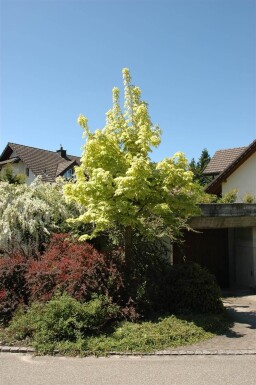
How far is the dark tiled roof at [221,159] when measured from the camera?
2222 cm

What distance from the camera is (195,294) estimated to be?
991 centimetres

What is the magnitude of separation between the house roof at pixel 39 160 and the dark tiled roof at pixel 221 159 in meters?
16.7

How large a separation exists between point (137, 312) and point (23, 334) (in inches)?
107

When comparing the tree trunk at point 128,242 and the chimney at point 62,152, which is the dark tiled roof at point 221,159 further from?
the chimney at point 62,152

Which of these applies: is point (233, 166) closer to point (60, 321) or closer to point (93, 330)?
point (93, 330)

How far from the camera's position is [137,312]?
9328mm

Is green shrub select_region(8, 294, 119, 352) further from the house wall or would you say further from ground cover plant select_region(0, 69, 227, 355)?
the house wall

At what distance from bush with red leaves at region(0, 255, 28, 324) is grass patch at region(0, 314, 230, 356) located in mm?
714

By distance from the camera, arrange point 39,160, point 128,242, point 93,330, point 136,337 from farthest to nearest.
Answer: point 39,160 < point 128,242 < point 93,330 < point 136,337

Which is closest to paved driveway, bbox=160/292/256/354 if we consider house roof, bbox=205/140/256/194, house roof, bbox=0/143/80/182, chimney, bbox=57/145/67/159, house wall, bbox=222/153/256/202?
house wall, bbox=222/153/256/202

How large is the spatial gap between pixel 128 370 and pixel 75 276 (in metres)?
3.15

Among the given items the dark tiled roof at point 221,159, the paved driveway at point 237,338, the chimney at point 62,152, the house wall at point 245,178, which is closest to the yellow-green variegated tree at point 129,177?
the paved driveway at point 237,338

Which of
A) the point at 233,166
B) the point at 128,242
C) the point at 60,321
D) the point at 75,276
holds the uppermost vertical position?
the point at 233,166

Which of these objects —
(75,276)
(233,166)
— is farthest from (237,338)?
(233,166)
